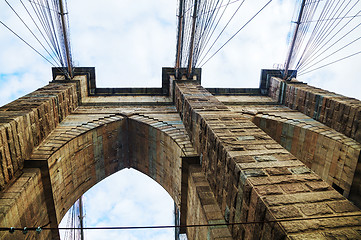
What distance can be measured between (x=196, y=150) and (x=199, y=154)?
0.22m

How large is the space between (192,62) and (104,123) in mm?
5194

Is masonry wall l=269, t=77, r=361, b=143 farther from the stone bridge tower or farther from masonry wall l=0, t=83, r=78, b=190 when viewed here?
masonry wall l=0, t=83, r=78, b=190

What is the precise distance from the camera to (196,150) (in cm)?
662

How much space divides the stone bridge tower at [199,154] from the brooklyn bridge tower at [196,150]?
3cm

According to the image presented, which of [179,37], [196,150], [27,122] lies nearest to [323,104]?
[196,150]

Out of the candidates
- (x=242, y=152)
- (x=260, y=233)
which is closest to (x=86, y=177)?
(x=242, y=152)

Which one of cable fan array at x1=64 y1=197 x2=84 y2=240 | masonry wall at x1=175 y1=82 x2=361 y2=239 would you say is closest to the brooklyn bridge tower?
masonry wall at x1=175 y1=82 x2=361 y2=239

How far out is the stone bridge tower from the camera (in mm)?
3422

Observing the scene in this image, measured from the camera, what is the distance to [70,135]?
7.30 m

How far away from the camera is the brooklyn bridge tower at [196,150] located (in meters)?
3.49

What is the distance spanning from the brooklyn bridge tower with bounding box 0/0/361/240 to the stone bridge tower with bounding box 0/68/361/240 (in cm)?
3

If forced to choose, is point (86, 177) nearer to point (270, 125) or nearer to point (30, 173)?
point (30, 173)

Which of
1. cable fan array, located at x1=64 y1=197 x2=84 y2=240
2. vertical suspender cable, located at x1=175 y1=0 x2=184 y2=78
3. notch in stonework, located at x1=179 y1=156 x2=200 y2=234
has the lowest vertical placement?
cable fan array, located at x1=64 y1=197 x2=84 y2=240

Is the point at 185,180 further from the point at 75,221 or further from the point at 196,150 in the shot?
the point at 75,221
